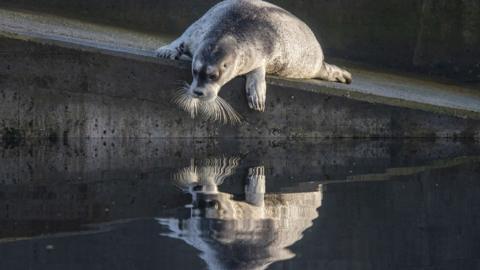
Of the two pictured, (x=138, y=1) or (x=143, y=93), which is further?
(x=138, y=1)

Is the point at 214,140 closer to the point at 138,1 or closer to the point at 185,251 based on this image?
the point at 138,1

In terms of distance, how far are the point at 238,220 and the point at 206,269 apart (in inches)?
52.1

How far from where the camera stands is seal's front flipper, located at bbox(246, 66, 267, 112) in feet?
35.4

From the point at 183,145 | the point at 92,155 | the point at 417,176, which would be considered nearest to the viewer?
the point at 417,176

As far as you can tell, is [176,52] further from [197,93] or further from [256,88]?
[197,93]

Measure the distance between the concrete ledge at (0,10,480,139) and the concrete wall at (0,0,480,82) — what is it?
2.22 meters

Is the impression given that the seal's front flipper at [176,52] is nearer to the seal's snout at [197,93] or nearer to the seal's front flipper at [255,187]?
the seal's snout at [197,93]

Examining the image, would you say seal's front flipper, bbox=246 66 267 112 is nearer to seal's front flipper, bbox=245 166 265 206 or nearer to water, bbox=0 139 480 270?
water, bbox=0 139 480 270

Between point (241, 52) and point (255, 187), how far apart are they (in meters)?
2.78

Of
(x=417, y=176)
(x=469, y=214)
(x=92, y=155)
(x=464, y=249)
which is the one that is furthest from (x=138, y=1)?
(x=464, y=249)

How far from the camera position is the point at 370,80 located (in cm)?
1259

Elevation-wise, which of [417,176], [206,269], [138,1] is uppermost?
[138,1]

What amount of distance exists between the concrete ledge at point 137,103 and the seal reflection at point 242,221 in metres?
2.39

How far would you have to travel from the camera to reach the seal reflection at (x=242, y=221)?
18.3ft
